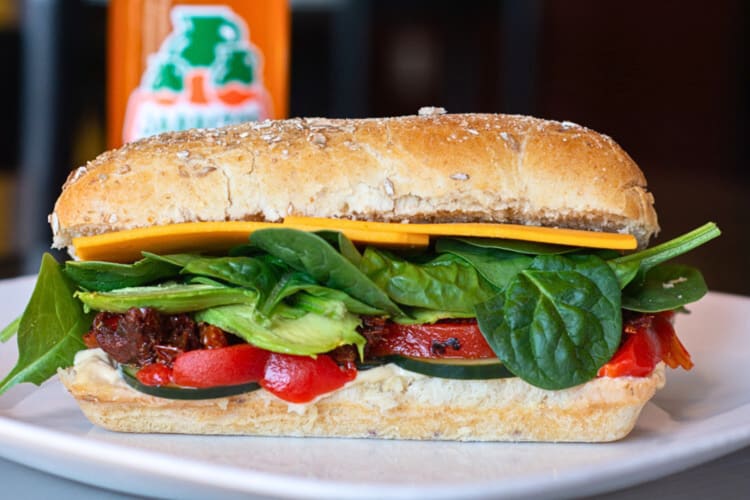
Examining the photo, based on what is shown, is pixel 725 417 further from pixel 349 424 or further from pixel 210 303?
pixel 210 303

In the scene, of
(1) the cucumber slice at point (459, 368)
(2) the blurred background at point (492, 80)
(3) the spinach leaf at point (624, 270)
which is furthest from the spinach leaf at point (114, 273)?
(2) the blurred background at point (492, 80)

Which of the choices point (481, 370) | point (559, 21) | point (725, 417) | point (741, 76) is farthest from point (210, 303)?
point (741, 76)

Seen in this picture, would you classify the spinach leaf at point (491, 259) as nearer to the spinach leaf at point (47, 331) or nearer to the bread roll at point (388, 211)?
the bread roll at point (388, 211)

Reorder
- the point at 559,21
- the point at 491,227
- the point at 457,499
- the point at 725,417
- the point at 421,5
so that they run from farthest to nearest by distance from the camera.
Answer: the point at 559,21 < the point at 421,5 < the point at 725,417 < the point at 491,227 < the point at 457,499

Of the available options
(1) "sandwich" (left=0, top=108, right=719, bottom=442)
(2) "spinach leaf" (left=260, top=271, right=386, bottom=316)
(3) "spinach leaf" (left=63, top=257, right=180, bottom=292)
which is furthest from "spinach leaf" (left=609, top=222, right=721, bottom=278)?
(3) "spinach leaf" (left=63, top=257, right=180, bottom=292)

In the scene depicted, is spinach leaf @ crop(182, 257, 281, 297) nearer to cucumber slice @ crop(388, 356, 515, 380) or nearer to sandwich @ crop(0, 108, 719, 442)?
sandwich @ crop(0, 108, 719, 442)

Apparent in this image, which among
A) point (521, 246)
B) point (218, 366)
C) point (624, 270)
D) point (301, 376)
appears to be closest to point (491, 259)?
point (521, 246)
